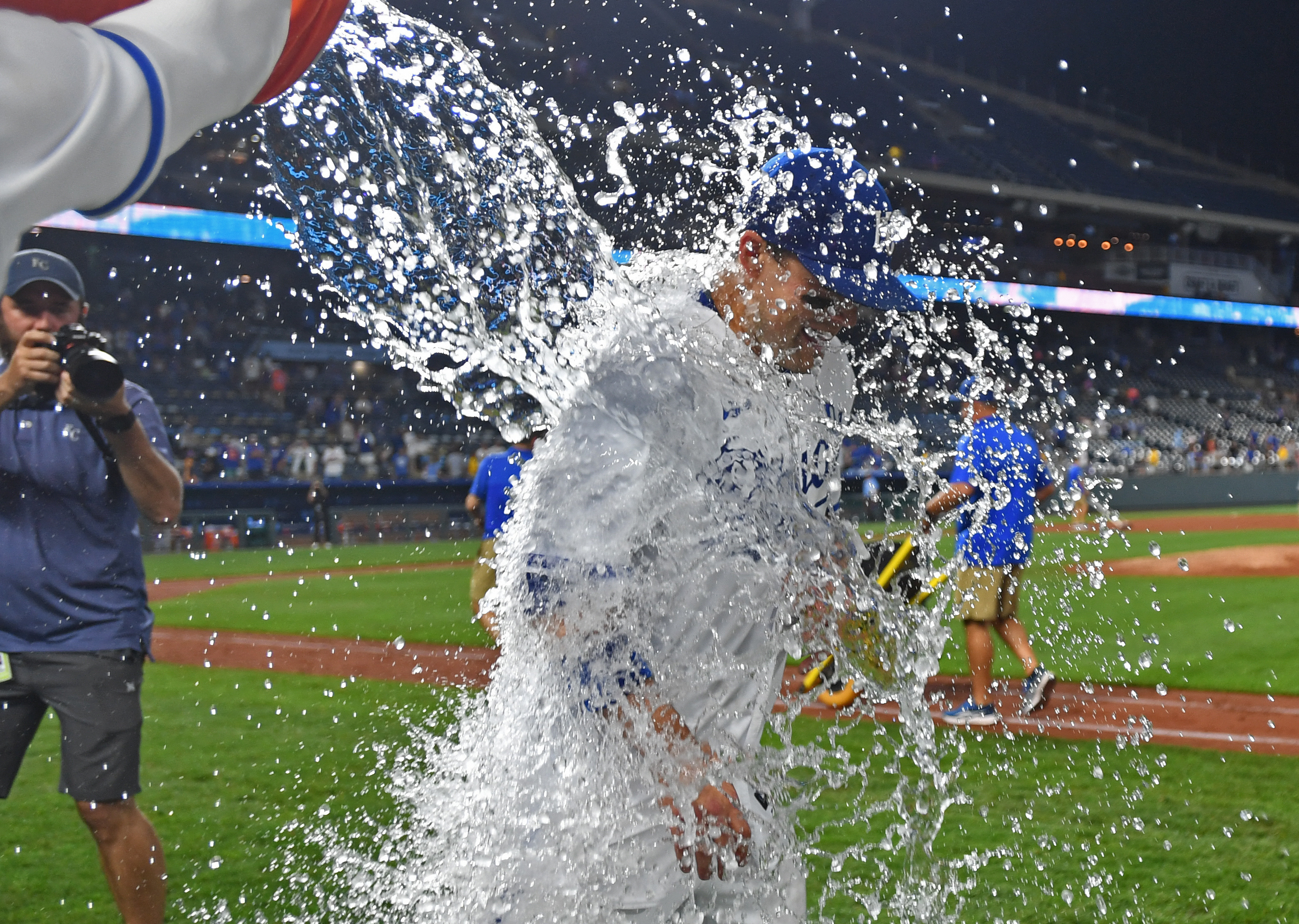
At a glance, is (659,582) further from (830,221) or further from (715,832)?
(830,221)

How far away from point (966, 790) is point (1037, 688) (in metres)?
1.55

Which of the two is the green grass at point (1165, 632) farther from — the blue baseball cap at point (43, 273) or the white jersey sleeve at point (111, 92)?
the white jersey sleeve at point (111, 92)

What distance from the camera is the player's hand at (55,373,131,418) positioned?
2807 millimetres

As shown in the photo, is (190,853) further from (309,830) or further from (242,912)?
(242,912)

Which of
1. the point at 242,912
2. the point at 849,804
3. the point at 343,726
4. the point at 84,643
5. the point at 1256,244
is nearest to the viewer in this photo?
the point at 84,643

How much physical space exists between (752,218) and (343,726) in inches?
206

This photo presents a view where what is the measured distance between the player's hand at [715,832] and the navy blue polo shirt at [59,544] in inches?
70.5

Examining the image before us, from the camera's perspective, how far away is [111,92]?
1066 mm

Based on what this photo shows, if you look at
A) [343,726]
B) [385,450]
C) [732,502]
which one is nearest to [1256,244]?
[385,450]

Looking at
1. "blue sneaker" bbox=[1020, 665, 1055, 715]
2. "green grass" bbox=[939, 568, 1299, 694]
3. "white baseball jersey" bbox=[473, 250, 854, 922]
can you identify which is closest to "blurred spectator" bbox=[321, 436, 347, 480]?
"green grass" bbox=[939, 568, 1299, 694]

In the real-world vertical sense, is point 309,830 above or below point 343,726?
above

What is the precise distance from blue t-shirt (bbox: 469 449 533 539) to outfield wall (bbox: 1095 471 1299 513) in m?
23.5

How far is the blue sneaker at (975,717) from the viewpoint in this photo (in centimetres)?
596

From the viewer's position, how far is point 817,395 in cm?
209
